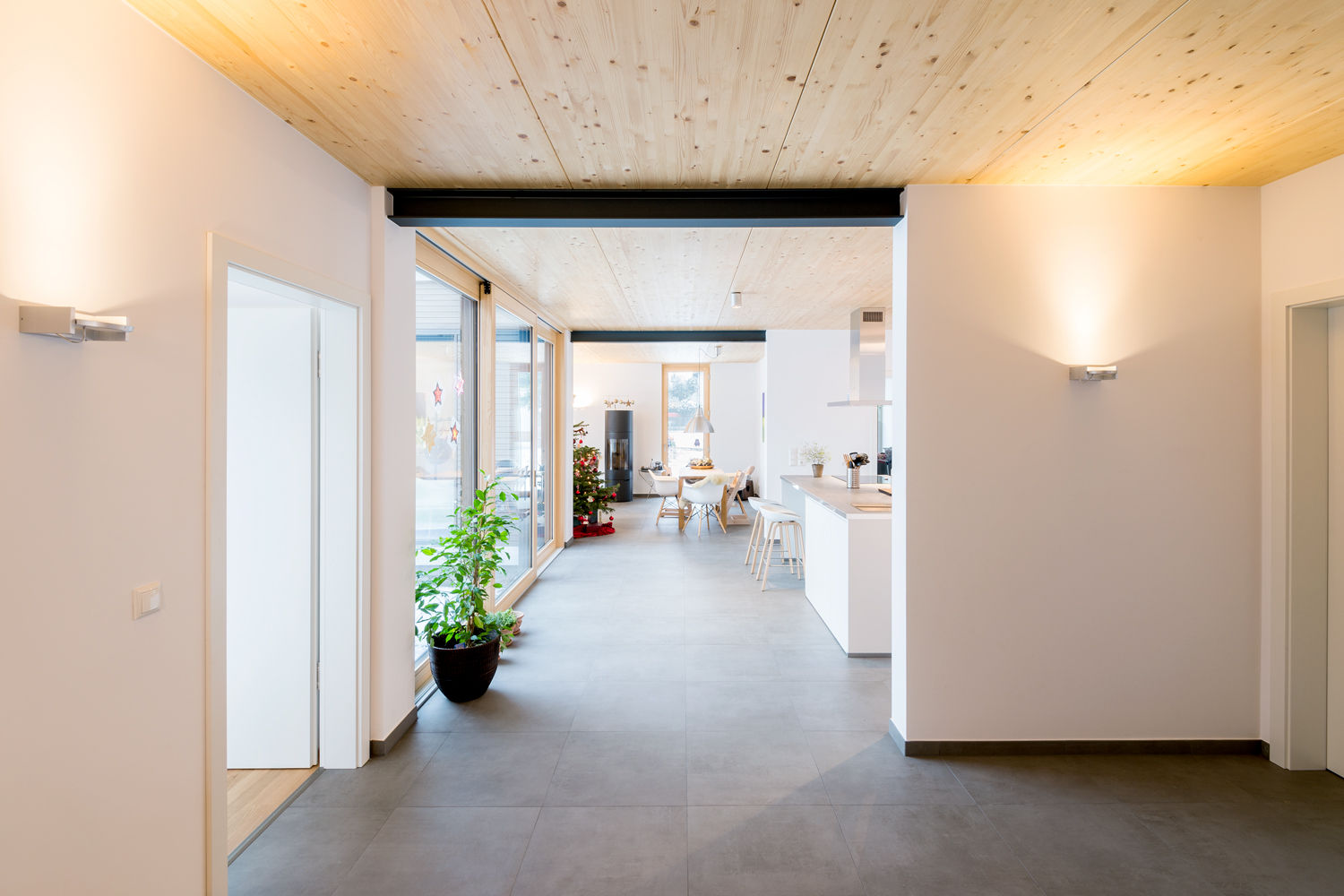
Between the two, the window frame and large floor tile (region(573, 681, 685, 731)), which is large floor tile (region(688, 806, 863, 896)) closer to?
large floor tile (region(573, 681, 685, 731))

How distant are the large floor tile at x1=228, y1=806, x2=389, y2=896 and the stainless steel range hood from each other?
4308 mm

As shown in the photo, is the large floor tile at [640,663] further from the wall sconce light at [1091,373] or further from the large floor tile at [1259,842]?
the wall sconce light at [1091,373]

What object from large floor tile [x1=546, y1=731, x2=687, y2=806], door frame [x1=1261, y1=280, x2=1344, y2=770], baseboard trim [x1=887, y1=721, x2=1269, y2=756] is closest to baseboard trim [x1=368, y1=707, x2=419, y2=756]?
large floor tile [x1=546, y1=731, x2=687, y2=806]

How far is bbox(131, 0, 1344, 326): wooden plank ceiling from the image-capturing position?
1663 mm

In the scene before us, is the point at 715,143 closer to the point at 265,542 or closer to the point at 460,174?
the point at 460,174

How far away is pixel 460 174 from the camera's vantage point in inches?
108

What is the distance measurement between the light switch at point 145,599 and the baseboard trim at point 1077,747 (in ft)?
9.27

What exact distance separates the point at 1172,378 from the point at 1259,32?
1.55 meters

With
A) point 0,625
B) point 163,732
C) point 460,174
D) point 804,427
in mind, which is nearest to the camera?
point 0,625

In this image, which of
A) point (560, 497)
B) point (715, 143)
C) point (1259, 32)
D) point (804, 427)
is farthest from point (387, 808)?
point (804, 427)

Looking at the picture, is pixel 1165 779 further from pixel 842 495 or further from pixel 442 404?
pixel 442 404

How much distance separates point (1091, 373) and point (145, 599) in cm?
341

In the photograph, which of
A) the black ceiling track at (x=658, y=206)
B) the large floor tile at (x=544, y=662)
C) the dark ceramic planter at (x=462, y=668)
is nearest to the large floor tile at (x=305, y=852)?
the dark ceramic planter at (x=462, y=668)

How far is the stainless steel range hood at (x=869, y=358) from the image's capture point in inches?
209
